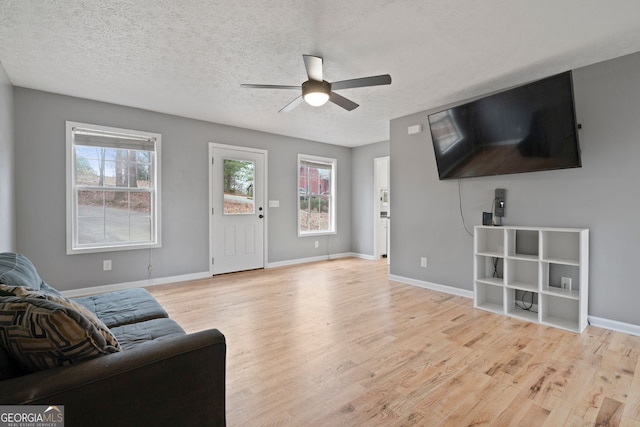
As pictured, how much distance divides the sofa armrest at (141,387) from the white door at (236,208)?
386 centimetres

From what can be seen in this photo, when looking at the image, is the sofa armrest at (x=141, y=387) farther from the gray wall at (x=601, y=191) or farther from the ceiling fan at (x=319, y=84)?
the gray wall at (x=601, y=191)

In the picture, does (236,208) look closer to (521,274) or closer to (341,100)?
(341,100)

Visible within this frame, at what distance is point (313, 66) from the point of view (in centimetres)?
240

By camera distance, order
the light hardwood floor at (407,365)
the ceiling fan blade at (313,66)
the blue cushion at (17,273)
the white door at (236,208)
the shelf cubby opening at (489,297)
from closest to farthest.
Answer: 1. the blue cushion at (17,273)
2. the light hardwood floor at (407,365)
3. the ceiling fan blade at (313,66)
4. the shelf cubby opening at (489,297)
5. the white door at (236,208)

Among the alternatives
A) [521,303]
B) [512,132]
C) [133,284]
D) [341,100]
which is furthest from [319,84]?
[133,284]

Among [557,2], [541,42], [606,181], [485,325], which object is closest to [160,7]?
[557,2]

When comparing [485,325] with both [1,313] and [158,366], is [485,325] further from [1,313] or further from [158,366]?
[1,313]

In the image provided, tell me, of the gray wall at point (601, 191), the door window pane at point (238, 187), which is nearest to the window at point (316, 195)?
the door window pane at point (238, 187)

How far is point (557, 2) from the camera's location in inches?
78.4

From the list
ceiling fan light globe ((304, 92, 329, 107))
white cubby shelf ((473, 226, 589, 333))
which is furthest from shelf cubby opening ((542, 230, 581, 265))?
ceiling fan light globe ((304, 92, 329, 107))

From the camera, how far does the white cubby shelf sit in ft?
9.18

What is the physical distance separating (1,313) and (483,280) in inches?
146

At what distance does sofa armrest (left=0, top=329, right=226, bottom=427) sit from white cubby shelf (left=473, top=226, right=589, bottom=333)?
3.02 meters

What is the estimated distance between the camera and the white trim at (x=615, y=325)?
265cm
